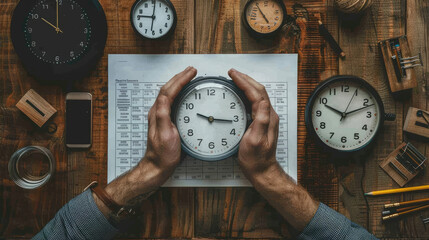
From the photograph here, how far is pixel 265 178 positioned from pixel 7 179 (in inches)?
48.5

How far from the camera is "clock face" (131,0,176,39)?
4.74ft

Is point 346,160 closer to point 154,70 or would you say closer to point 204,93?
point 204,93

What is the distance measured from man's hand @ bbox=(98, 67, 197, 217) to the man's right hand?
25cm

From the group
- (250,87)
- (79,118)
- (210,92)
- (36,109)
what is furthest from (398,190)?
(36,109)

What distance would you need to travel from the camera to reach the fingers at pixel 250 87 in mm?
1366

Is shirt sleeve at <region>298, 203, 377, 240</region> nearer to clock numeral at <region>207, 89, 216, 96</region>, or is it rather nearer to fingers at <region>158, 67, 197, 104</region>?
clock numeral at <region>207, 89, 216, 96</region>

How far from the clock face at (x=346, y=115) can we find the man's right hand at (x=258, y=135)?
0.22 metres

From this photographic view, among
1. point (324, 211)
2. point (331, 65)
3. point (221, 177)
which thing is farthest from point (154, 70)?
point (324, 211)

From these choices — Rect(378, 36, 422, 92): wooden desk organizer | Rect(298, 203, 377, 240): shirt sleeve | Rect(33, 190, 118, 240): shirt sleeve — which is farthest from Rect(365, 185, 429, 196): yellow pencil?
Rect(33, 190, 118, 240): shirt sleeve

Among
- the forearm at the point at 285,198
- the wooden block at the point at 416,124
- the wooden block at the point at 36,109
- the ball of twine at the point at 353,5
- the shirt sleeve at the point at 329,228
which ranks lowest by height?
the shirt sleeve at the point at 329,228

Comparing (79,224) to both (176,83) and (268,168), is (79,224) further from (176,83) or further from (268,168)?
(268,168)

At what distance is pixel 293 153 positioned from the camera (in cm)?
152

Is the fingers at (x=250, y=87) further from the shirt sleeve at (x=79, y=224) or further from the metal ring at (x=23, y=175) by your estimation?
the metal ring at (x=23, y=175)

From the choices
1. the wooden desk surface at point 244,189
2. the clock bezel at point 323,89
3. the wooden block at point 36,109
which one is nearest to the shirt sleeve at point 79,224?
the wooden desk surface at point 244,189
